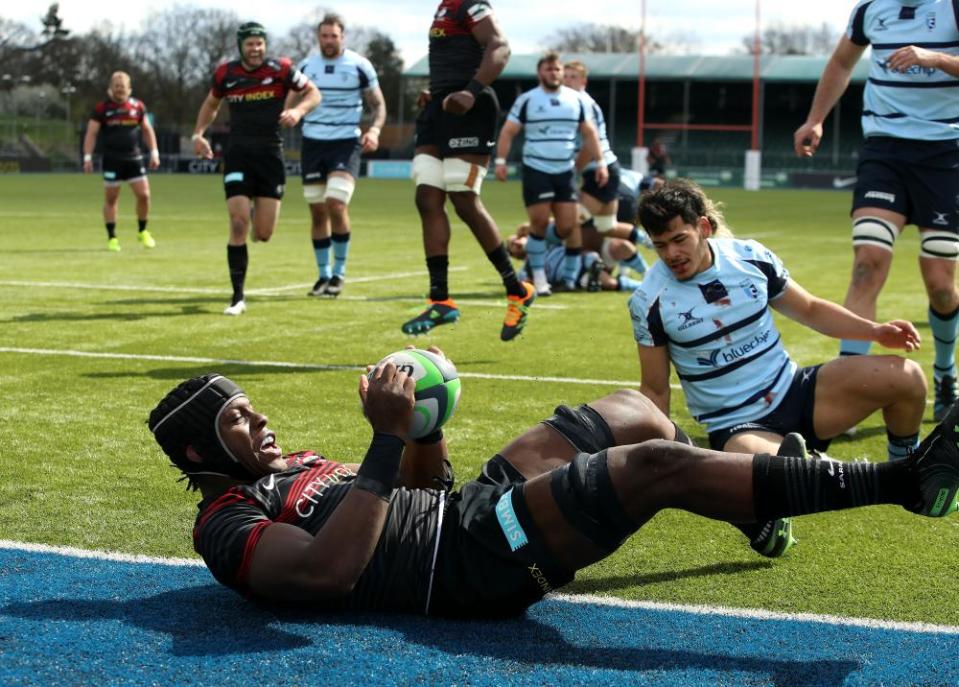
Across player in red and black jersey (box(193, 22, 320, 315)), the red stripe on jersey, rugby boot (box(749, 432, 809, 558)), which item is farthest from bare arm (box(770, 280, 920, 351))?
player in red and black jersey (box(193, 22, 320, 315))

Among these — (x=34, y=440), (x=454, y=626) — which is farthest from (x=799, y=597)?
(x=34, y=440)

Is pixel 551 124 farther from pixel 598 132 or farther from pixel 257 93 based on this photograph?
pixel 257 93

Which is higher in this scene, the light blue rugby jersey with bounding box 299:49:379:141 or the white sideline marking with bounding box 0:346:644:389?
the light blue rugby jersey with bounding box 299:49:379:141

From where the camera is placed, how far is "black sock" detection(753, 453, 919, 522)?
335cm

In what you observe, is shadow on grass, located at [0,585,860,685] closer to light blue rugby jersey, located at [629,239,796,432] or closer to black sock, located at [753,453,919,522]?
black sock, located at [753,453,919,522]

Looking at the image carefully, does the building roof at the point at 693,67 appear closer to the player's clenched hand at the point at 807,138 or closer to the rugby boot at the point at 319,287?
the rugby boot at the point at 319,287

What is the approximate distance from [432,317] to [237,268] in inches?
114

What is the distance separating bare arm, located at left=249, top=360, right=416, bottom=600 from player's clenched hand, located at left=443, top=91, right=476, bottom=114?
199 inches

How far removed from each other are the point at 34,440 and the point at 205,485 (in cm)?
242

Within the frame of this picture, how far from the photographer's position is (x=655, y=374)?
191 inches

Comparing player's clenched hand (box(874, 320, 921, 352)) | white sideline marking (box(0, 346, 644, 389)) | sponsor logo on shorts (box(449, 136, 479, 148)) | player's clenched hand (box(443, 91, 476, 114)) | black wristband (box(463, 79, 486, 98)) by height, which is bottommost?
white sideline marking (box(0, 346, 644, 389))

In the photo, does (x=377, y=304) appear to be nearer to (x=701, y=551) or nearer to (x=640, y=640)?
(x=701, y=551)

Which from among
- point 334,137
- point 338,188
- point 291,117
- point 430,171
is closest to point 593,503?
point 430,171

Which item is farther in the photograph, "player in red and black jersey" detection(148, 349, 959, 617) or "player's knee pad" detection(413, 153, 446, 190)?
"player's knee pad" detection(413, 153, 446, 190)
